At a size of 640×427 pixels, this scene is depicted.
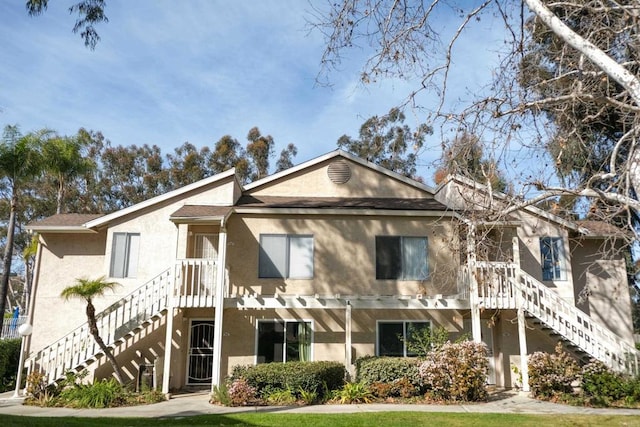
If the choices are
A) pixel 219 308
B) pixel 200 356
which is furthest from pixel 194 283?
pixel 200 356

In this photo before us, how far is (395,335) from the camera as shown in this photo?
663 inches

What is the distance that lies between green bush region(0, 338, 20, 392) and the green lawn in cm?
781

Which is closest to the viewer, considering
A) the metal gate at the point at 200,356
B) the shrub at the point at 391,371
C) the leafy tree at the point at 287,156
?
the shrub at the point at 391,371

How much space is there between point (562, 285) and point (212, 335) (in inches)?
478

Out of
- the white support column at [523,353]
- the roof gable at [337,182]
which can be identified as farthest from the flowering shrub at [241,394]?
the white support column at [523,353]

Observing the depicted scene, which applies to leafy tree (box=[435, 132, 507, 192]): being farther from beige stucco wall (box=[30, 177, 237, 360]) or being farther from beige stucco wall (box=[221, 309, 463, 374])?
beige stucco wall (box=[30, 177, 237, 360])

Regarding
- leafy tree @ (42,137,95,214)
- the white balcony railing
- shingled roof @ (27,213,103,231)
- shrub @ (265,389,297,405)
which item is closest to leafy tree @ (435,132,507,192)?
shrub @ (265,389,297,405)

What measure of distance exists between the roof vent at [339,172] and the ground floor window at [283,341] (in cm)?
558

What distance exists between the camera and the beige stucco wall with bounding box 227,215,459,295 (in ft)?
55.6

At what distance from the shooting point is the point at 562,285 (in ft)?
57.0

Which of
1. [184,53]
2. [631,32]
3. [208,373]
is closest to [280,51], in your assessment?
[184,53]

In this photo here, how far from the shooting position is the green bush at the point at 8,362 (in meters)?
17.0

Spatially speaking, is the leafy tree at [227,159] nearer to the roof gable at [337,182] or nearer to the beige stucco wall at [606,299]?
the roof gable at [337,182]

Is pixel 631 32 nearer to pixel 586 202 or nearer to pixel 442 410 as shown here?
pixel 586 202
